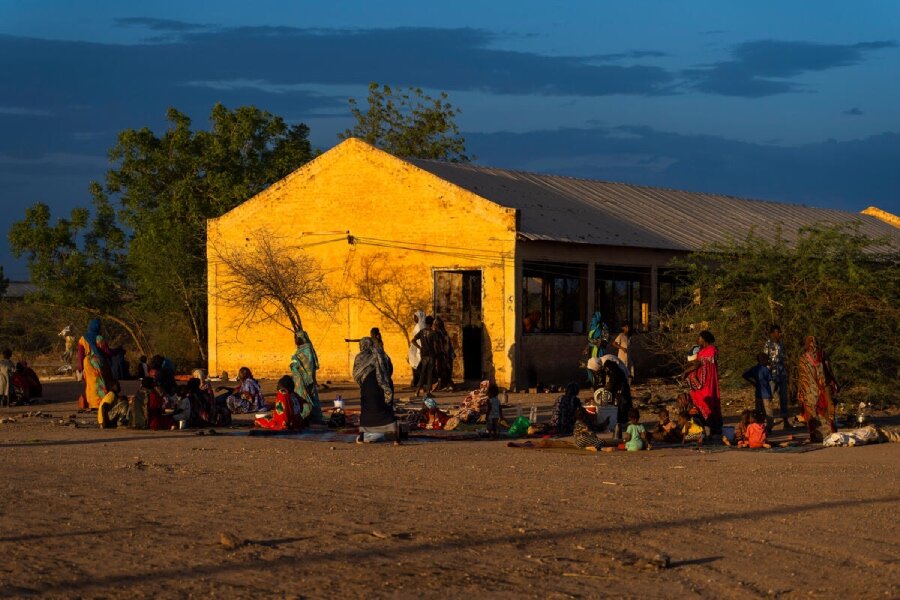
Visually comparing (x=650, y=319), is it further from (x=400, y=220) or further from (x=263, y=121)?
(x=263, y=121)

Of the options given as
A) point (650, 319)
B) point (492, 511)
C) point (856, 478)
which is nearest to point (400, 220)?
point (650, 319)

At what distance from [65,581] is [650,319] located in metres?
23.5

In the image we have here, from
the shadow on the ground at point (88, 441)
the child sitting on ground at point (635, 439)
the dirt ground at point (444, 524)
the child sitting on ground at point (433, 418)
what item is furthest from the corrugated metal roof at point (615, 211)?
the dirt ground at point (444, 524)

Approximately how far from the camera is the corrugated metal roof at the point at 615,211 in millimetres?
29078

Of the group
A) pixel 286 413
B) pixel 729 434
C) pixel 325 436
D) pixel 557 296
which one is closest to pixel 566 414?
pixel 729 434

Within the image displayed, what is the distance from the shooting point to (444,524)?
Result: 941 cm

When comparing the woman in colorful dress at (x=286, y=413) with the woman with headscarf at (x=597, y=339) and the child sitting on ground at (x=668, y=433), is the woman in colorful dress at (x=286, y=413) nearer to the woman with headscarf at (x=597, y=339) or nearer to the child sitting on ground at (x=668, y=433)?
the child sitting on ground at (x=668, y=433)

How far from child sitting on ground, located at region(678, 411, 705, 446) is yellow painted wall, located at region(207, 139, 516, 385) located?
10153mm

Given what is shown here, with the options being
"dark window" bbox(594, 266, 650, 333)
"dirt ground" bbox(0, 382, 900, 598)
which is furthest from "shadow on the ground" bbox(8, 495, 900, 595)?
"dark window" bbox(594, 266, 650, 333)

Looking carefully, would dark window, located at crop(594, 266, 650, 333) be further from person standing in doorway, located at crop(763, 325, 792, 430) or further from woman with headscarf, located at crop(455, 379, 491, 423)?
woman with headscarf, located at crop(455, 379, 491, 423)

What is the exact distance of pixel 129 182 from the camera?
41.8 meters

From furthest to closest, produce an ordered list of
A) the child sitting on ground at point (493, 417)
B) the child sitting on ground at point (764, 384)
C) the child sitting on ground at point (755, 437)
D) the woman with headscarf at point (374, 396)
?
the child sitting on ground at point (764, 384), the child sitting on ground at point (493, 417), the woman with headscarf at point (374, 396), the child sitting on ground at point (755, 437)

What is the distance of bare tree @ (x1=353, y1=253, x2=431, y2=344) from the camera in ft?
93.6

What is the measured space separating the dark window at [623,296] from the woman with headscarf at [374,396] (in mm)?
14161
